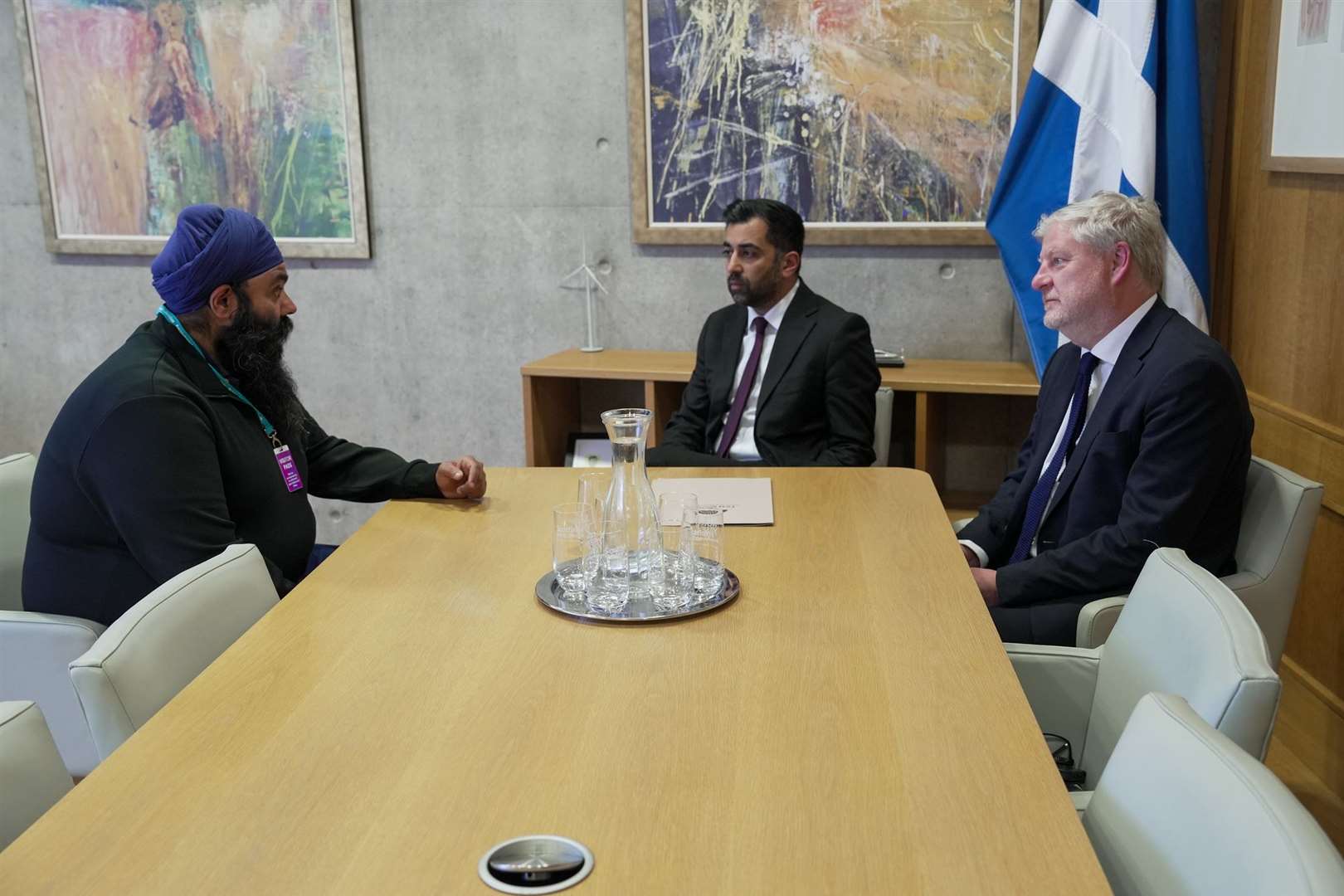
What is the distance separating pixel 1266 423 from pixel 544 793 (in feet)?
8.71

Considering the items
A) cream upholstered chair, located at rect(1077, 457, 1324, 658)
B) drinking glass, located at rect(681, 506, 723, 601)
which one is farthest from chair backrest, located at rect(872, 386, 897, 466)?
drinking glass, located at rect(681, 506, 723, 601)

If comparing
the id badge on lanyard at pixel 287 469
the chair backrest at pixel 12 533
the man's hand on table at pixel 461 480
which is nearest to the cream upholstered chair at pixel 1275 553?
the man's hand on table at pixel 461 480

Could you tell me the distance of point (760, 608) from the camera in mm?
1952

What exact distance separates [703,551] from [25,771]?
108cm

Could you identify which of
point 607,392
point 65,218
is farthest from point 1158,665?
point 65,218

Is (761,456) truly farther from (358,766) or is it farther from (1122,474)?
(358,766)

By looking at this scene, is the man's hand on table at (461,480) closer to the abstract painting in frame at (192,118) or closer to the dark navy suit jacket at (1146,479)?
the dark navy suit jacket at (1146,479)

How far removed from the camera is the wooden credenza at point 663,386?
3.97 meters

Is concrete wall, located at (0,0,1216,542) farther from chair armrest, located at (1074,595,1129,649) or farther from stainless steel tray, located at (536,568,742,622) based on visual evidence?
stainless steel tray, located at (536,568,742,622)

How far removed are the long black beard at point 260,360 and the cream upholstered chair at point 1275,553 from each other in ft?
5.94

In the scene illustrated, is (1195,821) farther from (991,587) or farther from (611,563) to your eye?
(991,587)

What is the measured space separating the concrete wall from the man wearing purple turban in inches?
78.4

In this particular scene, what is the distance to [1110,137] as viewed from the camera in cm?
365

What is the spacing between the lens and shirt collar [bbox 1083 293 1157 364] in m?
2.78
